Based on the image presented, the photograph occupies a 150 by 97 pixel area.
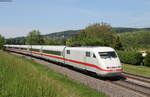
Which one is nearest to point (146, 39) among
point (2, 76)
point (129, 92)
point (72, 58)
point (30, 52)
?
point (30, 52)

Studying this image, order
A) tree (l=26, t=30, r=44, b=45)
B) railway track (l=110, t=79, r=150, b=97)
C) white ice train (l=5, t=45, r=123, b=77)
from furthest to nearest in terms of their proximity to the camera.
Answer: tree (l=26, t=30, r=44, b=45)
white ice train (l=5, t=45, r=123, b=77)
railway track (l=110, t=79, r=150, b=97)

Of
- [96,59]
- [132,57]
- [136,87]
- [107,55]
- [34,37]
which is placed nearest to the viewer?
[136,87]

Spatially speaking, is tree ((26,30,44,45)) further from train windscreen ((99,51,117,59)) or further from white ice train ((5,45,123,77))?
train windscreen ((99,51,117,59))

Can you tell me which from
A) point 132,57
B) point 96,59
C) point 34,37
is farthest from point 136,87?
point 34,37

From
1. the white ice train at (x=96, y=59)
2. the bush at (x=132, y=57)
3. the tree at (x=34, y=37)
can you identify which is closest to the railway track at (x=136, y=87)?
the white ice train at (x=96, y=59)

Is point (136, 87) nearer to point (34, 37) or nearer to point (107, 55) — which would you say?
point (107, 55)

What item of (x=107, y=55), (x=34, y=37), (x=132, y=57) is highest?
(x=34, y=37)

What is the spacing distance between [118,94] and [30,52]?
38.5 m

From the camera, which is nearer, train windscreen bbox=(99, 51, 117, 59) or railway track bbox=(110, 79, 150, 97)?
railway track bbox=(110, 79, 150, 97)

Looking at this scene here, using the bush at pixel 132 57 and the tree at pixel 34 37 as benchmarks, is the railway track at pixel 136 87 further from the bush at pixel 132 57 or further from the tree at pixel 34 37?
the tree at pixel 34 37

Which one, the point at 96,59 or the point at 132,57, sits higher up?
the point at 96,59

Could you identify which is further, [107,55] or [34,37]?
[34,37]

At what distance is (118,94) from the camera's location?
11.8 m

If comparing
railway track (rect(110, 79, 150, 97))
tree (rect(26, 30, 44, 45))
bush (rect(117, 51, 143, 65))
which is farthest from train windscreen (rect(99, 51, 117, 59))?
tree (rect(26, 30, 44, 45))
